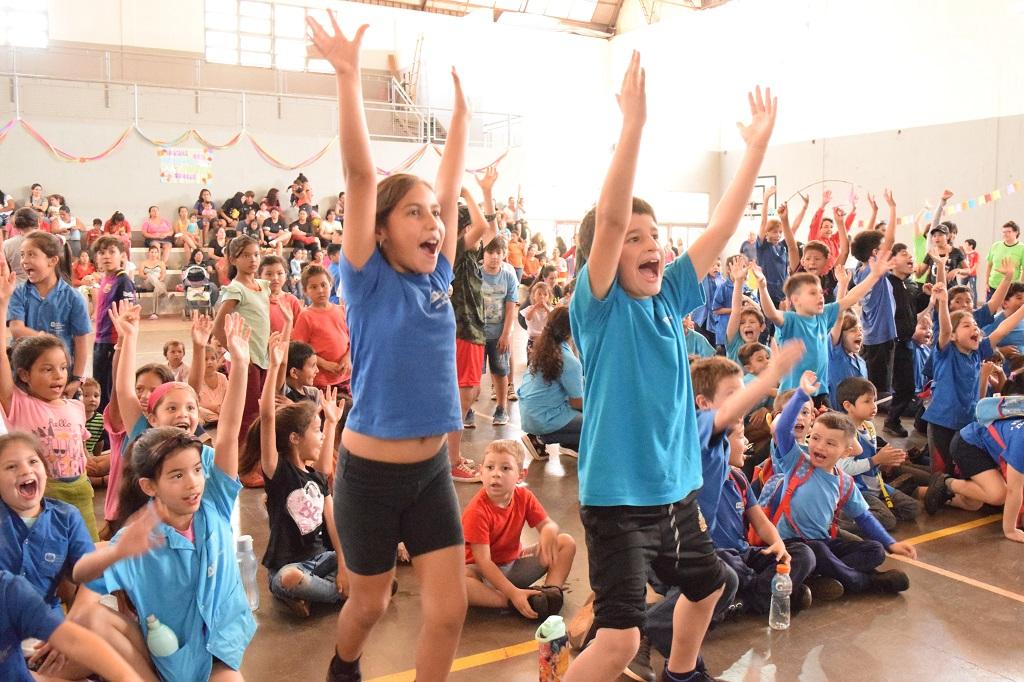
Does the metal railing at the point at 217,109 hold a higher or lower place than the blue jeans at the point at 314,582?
higher

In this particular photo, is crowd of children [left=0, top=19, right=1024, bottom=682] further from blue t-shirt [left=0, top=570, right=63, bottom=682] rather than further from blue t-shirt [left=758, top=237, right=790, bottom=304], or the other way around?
blue t-shirt [left=758, top=237, right=790, bottom=304]

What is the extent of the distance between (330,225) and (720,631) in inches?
560

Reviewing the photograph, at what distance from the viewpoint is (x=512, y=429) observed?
722cm

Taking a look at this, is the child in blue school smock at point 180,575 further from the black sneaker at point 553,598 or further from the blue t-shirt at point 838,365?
the blue t-shirt at point 838,365

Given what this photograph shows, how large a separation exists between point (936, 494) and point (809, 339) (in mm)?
1175

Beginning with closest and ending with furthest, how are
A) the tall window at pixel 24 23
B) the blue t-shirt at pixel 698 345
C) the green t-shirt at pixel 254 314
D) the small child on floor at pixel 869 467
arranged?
1. the small child on floor at pixel 869 467
2. the green t-shirt at pixel 254 314
3. the blue t-shirt at pixel 698 345
4. the tall window at pixel 24 23

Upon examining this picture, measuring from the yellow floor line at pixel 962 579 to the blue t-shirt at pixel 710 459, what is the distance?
1.61 meters

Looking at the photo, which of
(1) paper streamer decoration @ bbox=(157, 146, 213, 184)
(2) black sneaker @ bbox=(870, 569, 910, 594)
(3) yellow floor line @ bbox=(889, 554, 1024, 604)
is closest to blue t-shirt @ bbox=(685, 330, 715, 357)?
(3) yellow floor line @ bbox=(889, 554, 1024, 604)

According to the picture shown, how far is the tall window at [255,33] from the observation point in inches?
816

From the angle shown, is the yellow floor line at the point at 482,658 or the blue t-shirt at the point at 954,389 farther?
the blue t-shirt at the point at 954,389

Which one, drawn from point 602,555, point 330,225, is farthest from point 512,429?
point 330,225

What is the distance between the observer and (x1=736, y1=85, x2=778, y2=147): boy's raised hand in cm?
261

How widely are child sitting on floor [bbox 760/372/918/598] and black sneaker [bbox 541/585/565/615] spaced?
111cm

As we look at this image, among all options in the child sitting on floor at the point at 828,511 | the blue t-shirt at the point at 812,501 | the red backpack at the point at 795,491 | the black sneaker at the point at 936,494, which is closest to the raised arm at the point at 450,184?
the child sitting on floor at the point at 828,511
